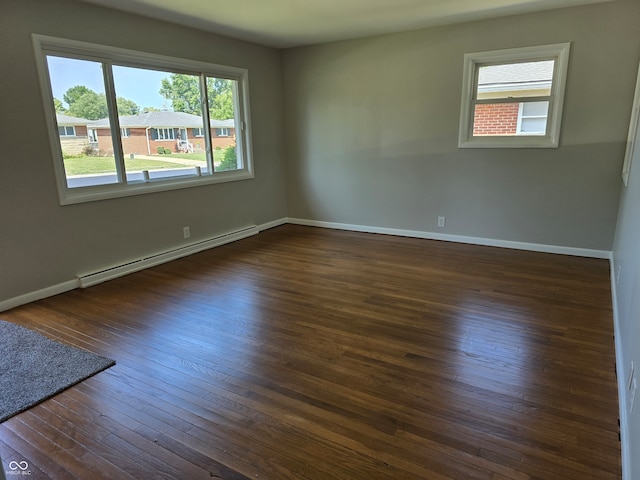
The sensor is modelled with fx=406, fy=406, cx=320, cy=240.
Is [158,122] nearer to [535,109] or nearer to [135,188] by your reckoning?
[135,188]

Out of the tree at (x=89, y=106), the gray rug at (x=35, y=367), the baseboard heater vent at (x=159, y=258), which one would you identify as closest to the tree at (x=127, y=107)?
the tree at (x=89, y=106)

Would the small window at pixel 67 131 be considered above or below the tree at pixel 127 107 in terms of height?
below

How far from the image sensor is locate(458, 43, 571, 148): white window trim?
13.6 feet

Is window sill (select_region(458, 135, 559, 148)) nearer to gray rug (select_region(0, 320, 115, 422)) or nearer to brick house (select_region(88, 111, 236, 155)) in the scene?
brick house (select_region(88, 111, 236, 155))

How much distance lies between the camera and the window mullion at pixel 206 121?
4787mm

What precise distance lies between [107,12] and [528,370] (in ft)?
14.5

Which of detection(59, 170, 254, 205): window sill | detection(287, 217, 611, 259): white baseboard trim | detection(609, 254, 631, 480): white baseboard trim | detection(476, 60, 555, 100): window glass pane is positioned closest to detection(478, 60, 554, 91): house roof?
detection(476, 60, 555, 100): window glass pane

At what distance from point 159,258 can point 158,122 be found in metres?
1.47

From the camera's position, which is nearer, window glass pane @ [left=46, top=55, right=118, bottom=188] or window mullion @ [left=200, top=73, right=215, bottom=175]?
window glass pane @ [left=46, top=55, right=118, bottom=188]

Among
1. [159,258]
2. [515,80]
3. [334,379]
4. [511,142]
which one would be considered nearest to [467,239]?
[511,142]

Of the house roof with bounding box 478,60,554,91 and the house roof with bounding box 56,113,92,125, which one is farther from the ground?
the house roof with bounding box 478,60,554,91

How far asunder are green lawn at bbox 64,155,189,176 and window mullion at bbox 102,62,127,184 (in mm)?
58

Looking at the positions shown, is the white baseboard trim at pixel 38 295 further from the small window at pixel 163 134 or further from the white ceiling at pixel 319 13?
the white ceiling at pixel 319 13

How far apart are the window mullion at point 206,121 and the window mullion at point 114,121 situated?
1.13m
